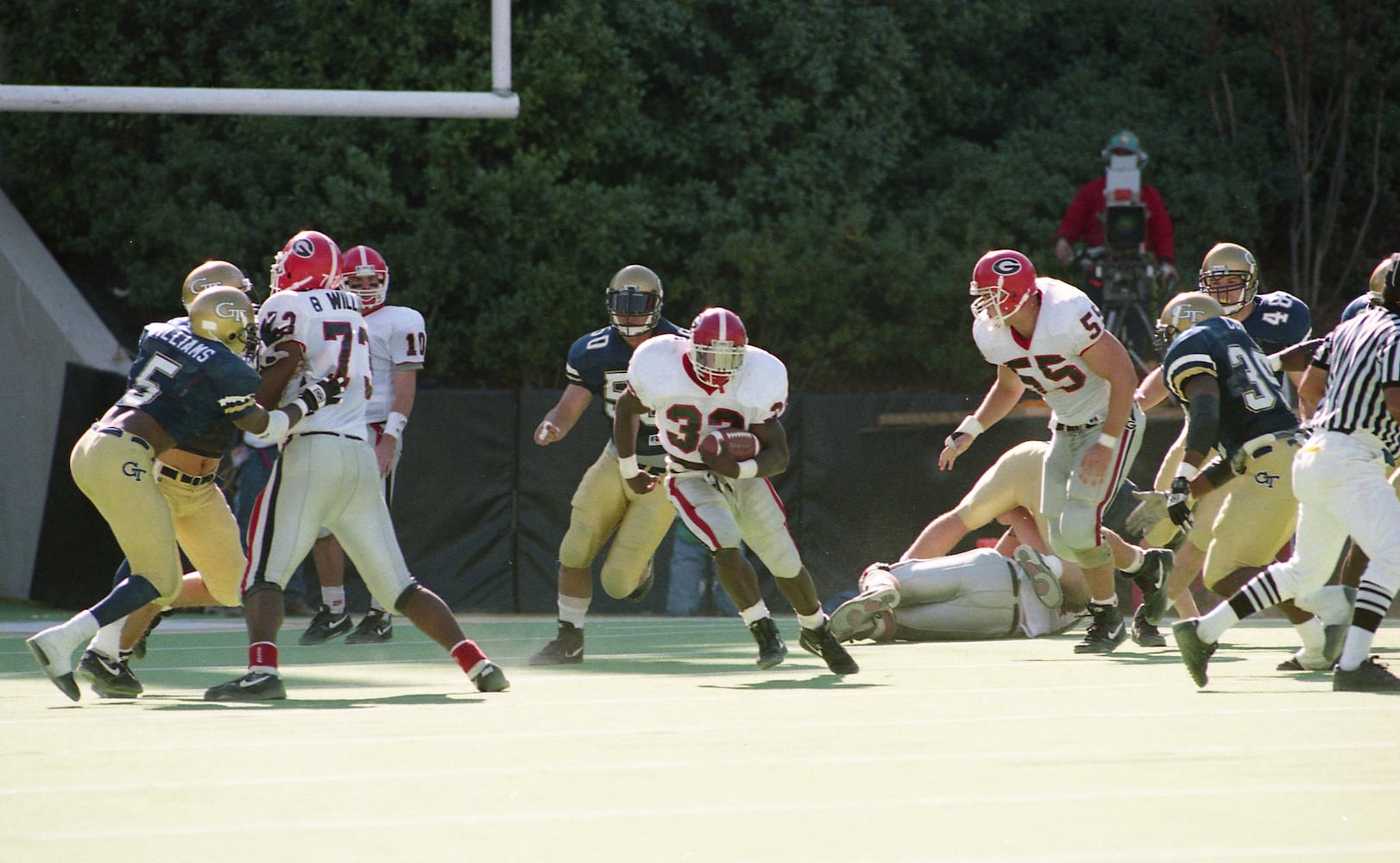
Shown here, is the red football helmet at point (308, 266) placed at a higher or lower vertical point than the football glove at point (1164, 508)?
higher

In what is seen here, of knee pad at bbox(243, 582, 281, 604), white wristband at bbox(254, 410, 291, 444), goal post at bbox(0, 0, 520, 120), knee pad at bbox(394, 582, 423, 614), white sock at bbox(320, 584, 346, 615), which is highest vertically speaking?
goal post at bbox(0, 0, 520, 120)

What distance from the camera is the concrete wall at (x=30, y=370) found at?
41.2 ft

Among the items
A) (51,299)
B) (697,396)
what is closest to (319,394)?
(697,396)

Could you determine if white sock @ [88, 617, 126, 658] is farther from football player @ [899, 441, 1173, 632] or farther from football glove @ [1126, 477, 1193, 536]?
football player @ [899, 441, 1173, 632]

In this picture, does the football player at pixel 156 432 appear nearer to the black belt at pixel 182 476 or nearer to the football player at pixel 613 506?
the black belt at pixel 182 476

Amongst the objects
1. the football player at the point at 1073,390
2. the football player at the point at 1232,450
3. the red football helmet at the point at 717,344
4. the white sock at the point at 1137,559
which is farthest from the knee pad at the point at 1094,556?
the red football helmet at the point at 717,344

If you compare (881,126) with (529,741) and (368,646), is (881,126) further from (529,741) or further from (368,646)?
(529,741)

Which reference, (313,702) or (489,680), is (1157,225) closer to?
(489,680)

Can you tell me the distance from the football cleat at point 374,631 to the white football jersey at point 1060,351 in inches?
136

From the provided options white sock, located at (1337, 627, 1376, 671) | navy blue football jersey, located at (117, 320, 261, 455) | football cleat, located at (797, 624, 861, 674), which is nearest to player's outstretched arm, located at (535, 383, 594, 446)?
football cleat, located at (797, 624, 861, 674)

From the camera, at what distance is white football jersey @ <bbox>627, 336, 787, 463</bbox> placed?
6.74 m

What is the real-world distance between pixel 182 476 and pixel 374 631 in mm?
2717

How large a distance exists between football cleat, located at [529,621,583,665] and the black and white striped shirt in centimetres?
337

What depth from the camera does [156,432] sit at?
6.02 meters
